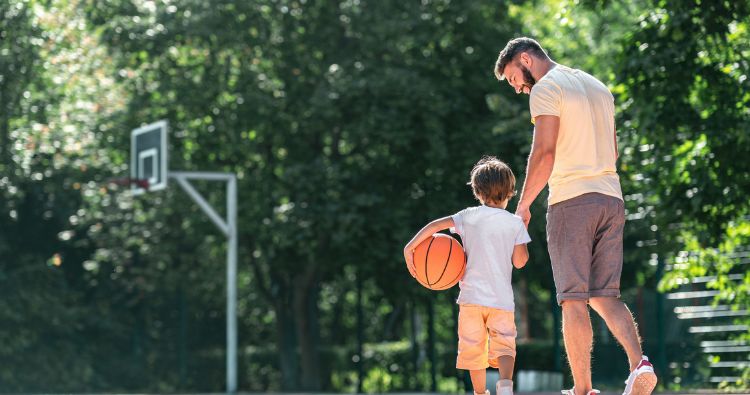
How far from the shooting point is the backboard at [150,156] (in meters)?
17.9

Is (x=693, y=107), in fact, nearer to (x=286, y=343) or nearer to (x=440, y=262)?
(x=440, y=262)

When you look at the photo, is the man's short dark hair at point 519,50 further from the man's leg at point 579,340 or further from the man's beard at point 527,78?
the man's leg at point 579,340

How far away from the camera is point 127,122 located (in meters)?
21.0

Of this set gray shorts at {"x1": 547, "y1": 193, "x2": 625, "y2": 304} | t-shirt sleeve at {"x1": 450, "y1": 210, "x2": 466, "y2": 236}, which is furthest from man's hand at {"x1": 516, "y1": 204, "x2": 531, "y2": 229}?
t-shirt sleeve at {"x1": 450, "y1": 210, "x2": 466, "y2": 236}

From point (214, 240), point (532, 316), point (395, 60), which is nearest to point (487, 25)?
point (395, 60)

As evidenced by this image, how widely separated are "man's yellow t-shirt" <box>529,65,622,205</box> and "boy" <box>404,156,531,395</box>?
43cm

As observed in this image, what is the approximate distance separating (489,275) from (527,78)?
43.4 inches

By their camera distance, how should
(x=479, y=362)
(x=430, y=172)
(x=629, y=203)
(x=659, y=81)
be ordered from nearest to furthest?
(x=479, y=362) < (x=659, y=81) < (x=629, y=203) < (x=430, y=172)

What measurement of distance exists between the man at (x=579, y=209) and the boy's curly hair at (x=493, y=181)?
0.37 metres

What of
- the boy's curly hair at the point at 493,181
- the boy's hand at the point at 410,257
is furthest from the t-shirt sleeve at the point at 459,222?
the boy's hand at the point at 410,257

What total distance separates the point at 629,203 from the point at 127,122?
8.91 meters

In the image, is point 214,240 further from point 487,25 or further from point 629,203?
point 629,203

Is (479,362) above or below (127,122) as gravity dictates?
below

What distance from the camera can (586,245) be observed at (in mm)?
6781
